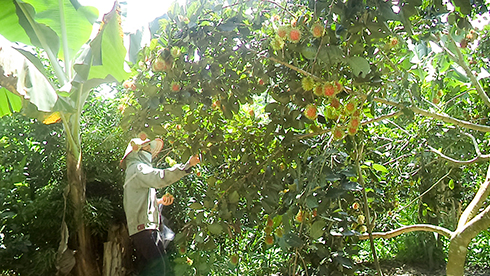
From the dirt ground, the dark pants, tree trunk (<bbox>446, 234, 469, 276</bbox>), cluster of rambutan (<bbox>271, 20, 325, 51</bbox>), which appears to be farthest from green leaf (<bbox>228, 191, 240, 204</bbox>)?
the dirt ground

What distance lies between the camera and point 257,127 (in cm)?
138

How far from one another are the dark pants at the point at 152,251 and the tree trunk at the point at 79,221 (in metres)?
0.33

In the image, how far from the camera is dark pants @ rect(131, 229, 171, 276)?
2.18 m

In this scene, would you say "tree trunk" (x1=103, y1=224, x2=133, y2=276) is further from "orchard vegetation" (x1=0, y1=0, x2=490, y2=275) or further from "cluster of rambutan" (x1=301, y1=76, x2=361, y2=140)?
"cluster of rambutan" (x1=301, y1=76, x2=361, y2=140)

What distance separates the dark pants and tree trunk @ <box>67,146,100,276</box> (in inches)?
12.8

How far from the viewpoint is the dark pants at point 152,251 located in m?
2.18

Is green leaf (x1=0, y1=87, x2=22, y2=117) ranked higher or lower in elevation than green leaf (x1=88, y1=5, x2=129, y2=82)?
lower

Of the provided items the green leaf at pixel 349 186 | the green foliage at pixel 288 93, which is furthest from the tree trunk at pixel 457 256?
the green leaf at pixel 349 186

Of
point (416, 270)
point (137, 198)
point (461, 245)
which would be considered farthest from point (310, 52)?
point (416, 270)

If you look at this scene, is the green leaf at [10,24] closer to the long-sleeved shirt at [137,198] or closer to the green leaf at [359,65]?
the long-sleeved shirt at [137,198]

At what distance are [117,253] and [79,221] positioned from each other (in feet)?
1.24

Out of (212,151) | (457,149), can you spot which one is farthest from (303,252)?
(457,149)

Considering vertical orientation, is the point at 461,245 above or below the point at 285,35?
below

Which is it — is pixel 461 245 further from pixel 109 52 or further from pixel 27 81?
pixel 27 81
